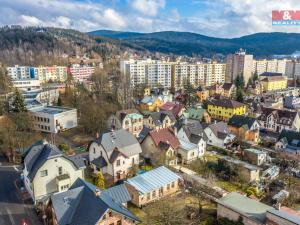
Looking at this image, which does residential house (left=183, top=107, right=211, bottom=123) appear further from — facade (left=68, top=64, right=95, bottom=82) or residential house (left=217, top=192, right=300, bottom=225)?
facade (left=68, top=64, right=95, bottom=82)

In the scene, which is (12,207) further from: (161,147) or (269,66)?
(269,66)

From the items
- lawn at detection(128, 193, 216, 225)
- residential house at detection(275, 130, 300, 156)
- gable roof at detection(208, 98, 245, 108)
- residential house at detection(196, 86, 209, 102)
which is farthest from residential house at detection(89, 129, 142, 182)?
residential house at detection(196, 86, 209, 102)

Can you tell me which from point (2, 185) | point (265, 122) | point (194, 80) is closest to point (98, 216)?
point (2, 185)

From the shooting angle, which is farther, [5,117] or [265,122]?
[265,122]

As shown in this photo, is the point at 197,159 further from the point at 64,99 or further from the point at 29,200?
the point at 64,99

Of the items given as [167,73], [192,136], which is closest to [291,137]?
[192,136]

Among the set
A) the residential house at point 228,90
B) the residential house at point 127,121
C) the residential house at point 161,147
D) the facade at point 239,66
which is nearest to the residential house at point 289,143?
the residential house at point 161,147

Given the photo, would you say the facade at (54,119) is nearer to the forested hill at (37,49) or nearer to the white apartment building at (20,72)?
the white apartment building at (20,72)
